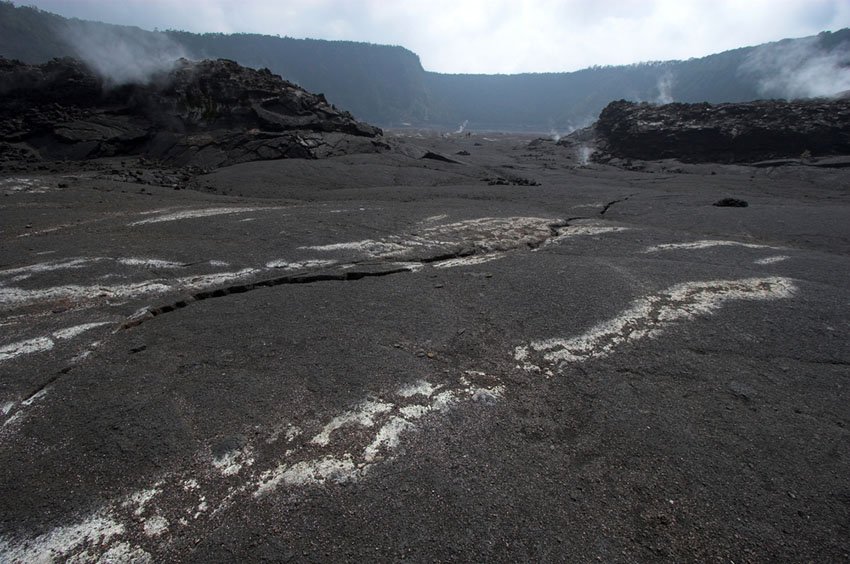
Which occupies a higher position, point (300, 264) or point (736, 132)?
point (736, 132)

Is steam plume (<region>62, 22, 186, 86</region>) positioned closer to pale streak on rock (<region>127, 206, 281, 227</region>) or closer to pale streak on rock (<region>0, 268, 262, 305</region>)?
pale streak on rock (<region>127, 206, 281, 227</region>)

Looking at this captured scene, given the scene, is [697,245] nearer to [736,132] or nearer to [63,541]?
[63,541]

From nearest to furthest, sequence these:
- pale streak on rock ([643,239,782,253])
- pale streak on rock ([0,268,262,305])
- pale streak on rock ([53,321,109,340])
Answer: pale streak on rock ([53,321,109,340]) < pale streak on rock ([0,268,262,305]) < pale streak on rock ([643,239,782,253])

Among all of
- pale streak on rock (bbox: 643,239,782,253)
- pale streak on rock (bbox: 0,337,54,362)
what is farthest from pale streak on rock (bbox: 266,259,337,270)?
pale streak on rock (bbox: 643,239,782,253)

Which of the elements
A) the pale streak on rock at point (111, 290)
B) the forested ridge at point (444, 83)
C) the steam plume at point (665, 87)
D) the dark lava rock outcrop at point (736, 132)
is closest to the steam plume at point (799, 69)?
the forested ridge at point (444, 83)

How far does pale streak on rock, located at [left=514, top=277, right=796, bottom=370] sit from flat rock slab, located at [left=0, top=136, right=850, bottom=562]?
1.0 inches

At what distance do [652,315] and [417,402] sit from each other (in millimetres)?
2465

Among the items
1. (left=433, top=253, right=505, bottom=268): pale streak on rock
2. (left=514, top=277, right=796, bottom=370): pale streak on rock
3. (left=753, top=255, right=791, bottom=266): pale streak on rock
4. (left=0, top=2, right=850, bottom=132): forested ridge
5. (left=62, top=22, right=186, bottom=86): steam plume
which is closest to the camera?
(left=514, top=277, right=796, bottom=370): pale streak on rock

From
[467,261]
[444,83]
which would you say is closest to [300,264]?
[467,261]

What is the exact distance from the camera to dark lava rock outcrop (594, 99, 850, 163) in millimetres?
18891

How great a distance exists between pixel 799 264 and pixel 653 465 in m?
4.94

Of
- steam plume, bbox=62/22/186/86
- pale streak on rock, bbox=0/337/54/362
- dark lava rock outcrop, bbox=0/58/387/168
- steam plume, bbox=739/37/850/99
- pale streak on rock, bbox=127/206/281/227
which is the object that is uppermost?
steam plume, bbox=739/37/850/99

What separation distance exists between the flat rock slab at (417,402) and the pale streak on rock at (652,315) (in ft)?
0.08

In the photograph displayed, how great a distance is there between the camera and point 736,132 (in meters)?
20.8
